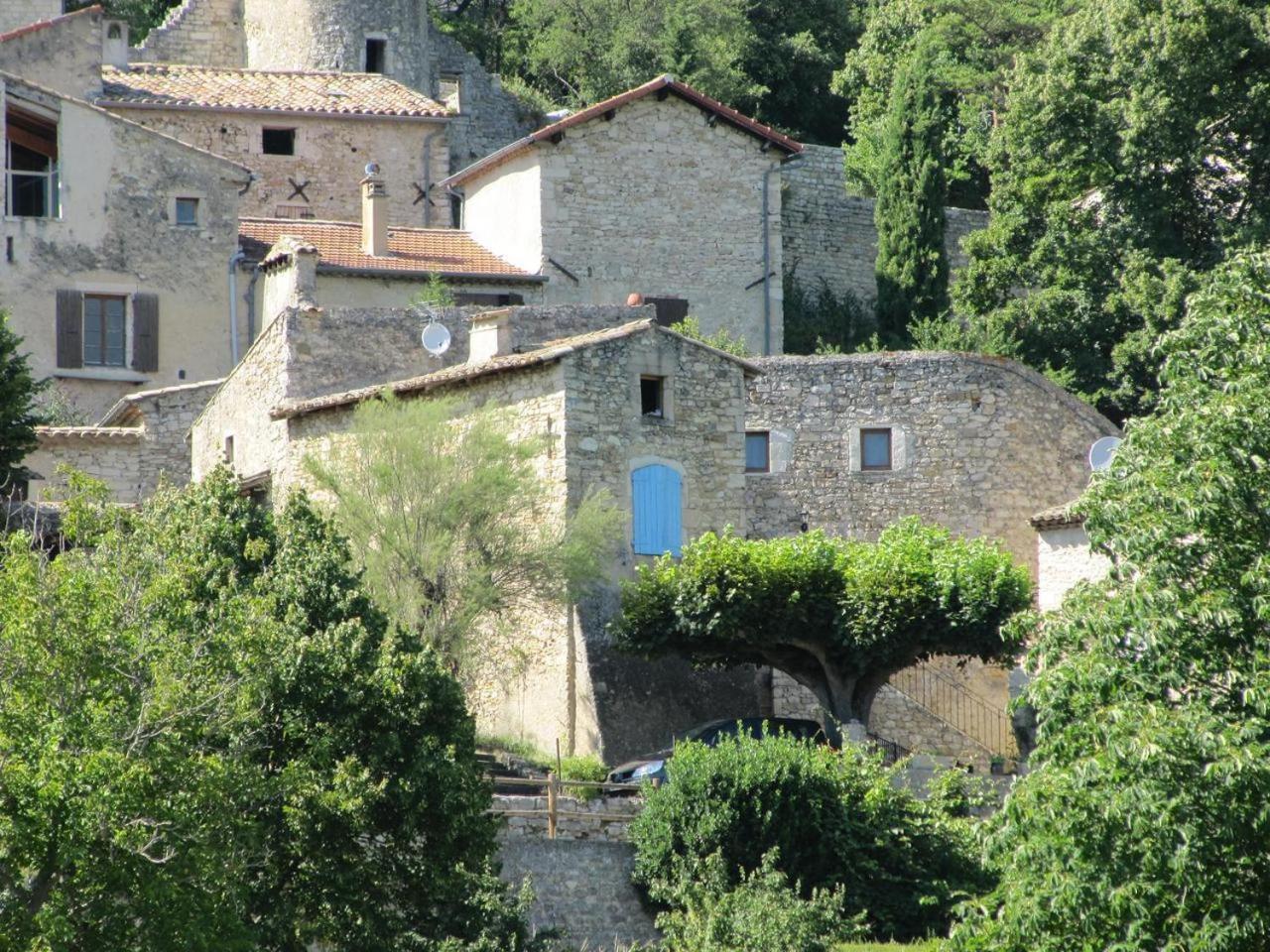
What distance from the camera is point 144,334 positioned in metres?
37.4

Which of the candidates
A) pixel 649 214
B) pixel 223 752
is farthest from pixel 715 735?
pixel 649 214

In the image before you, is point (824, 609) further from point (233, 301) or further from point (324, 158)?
point (324, 158)

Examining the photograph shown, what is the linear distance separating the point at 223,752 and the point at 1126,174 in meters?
23.9

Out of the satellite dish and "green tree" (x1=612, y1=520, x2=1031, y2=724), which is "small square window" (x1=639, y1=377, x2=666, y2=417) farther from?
the satellite dish

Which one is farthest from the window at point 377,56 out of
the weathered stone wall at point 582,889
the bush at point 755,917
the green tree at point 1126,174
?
the bush at point 755,917

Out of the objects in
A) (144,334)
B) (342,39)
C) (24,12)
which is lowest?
(144,334)

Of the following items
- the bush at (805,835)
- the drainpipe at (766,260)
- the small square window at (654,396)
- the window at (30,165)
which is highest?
the window at (30,165)

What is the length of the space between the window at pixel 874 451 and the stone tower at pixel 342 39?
687 inches

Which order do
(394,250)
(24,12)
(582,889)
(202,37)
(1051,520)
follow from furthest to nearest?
1. (202,37)
2. (24,12)
3. (394,250)
4. (1051,520)
5. (582,889)

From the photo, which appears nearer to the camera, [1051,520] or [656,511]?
[656,511]

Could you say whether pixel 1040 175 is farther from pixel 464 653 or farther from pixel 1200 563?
pixel 1200 563

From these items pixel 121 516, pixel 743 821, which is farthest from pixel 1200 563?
pixel 121 516

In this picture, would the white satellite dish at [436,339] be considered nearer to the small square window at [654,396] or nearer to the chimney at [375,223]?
the small square window at [654,396]

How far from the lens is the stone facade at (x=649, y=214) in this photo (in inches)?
1539
